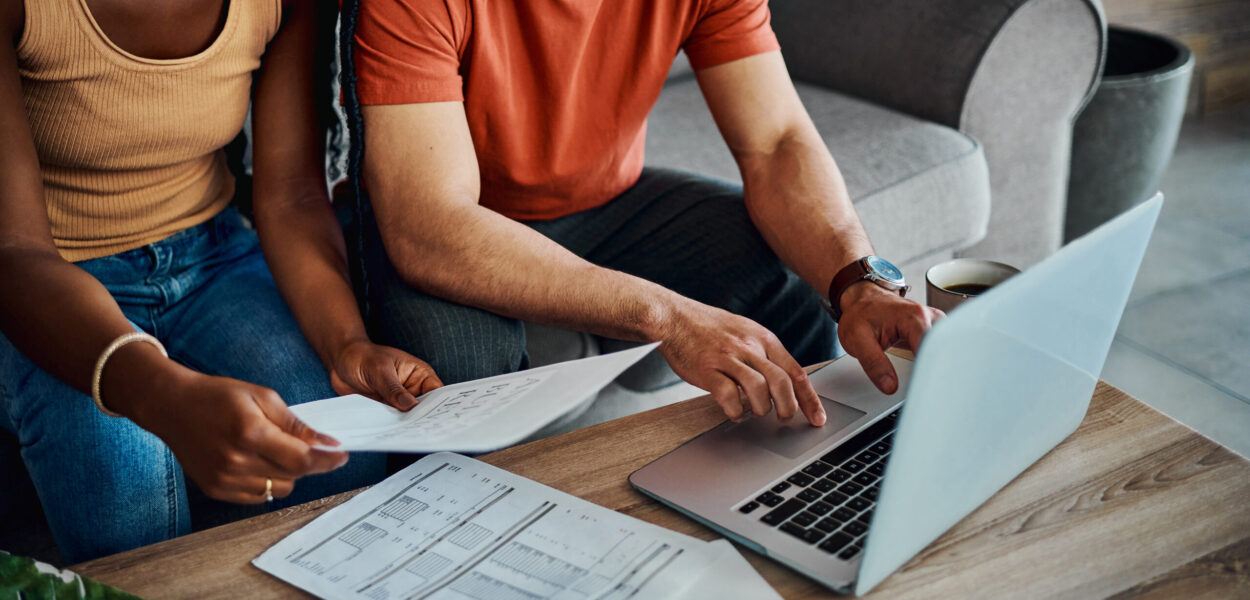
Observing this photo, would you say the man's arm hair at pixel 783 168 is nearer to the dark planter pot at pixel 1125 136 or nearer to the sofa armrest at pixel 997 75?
the sofa armrest at pixel 997 75

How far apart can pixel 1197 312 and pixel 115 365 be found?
1.94 meters

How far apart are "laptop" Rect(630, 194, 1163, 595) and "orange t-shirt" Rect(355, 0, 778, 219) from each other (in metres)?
0.52

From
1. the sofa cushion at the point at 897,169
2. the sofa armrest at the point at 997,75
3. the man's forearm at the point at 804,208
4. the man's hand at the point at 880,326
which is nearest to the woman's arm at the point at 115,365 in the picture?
the man's hand at the point at 880,326

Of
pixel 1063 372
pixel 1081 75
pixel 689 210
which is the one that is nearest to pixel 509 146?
pixel 689 210

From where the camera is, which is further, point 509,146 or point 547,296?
point 509,146

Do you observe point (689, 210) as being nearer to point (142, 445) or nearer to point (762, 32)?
point (762, 32)

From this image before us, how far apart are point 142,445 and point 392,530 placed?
0.39 meters

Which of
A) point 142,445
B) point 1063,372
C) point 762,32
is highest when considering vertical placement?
point 762,32

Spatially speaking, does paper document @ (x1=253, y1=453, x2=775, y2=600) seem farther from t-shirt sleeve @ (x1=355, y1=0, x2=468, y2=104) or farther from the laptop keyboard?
t-shirt sleeve @ (x1=355, y1=0, x2=468, y2=104)

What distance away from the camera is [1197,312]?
1.90 m

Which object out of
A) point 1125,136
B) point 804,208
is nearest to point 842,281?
point 804,208

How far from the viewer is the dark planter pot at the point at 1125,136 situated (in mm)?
1887

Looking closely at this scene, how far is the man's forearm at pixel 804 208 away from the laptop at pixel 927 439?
26 cm

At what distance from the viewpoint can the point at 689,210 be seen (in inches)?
49.1
